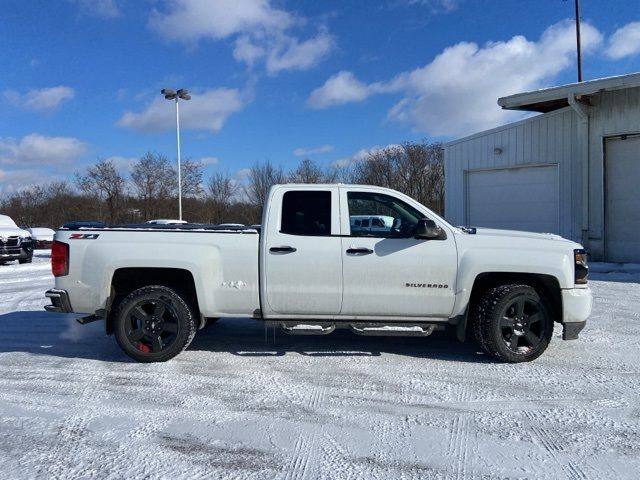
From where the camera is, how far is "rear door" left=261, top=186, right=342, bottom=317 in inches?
209

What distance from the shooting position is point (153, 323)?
5492 millimetres

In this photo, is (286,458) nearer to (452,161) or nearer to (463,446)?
(463,446)

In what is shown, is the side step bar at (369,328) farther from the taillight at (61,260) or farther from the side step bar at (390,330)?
the taillight at (61,260)

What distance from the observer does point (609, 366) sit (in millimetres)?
5324

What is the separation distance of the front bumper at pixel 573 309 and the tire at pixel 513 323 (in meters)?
0.16

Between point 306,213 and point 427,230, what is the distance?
1305 mm

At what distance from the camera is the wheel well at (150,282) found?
18.4 feet

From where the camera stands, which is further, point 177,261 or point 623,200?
point 623,200

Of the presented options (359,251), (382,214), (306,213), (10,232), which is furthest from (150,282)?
Answer: (10,232)

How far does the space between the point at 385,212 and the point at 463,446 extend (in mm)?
2685

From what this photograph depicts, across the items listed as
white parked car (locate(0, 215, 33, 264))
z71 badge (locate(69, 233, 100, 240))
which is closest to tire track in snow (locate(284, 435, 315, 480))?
z71 badge (locate(69, 233, 100, 240))

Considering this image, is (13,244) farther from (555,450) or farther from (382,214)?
(555,450)

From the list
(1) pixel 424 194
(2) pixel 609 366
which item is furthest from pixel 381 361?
(1) pixel 424 194

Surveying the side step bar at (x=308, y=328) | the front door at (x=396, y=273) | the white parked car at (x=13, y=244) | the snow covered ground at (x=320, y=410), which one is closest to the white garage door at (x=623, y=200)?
the snow covered ground at (x=320, y=410)
